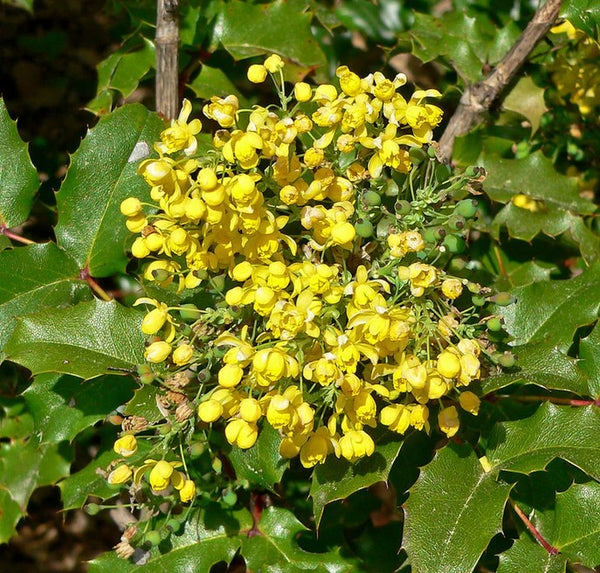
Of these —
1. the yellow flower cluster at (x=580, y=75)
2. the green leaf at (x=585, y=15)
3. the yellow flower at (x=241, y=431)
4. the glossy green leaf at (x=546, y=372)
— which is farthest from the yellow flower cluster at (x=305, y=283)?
the yellow flower cluster at (x=580, y=75)

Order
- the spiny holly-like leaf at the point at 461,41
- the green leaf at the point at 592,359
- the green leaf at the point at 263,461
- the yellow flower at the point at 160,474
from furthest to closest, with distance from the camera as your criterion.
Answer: the spiny holly-like leaf at the point at 461,41, the green leaf at the point at 592,359, the green leaf at the point at 263,461, the yellow flower at the point at 160,474

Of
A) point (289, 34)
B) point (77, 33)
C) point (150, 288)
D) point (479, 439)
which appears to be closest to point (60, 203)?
point (150, 288)

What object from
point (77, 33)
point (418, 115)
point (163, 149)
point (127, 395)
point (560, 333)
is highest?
point (418, 115)

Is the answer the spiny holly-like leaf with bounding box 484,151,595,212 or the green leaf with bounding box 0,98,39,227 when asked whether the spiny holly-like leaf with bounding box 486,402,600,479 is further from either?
the green leaf with bounding box 0,98,39,227

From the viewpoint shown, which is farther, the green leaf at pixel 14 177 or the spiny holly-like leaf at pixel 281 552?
the green leaf at pixel 14 177

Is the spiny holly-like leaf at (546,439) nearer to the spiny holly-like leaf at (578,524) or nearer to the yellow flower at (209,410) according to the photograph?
the spiny holly-like leaf at (578,524)

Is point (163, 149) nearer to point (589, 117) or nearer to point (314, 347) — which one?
point (314, 347)

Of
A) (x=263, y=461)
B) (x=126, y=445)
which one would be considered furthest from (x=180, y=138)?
(x=263, y=461)
